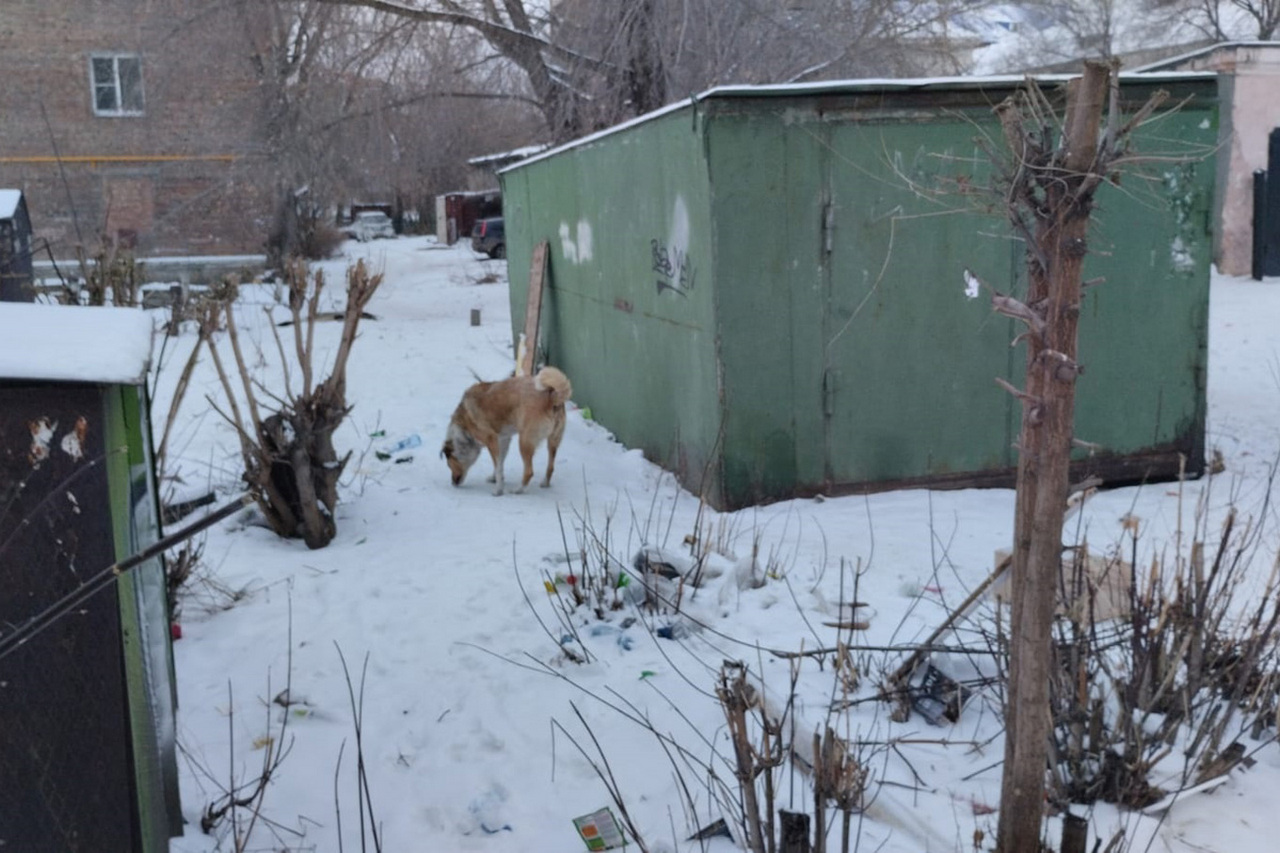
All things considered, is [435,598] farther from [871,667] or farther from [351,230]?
[351,230]

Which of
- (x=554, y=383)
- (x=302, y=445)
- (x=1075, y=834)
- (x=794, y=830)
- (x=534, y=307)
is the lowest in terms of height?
(x=1075, y=834)

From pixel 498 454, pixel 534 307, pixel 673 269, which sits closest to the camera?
pixel 673 269

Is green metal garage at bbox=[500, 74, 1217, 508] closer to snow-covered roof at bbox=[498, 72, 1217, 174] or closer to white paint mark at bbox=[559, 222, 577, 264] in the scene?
snow-covered roof at bbox=[498, 72, 1217, 174]

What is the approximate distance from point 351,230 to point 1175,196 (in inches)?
1426

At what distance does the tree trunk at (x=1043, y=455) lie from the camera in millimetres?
2496

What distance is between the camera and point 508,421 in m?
8.16

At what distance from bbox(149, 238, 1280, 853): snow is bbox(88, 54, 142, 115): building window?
18.5 meters

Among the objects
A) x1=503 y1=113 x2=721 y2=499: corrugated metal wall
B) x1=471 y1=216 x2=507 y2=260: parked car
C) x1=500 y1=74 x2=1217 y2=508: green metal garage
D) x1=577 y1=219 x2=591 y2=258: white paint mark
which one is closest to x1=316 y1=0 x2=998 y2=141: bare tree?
x1=503 y1=113 x2=721 y2=499: corrugated metal wall

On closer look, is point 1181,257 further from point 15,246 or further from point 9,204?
point 9,204

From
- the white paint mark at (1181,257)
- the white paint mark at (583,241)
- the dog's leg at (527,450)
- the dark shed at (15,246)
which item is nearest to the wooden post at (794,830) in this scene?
the dark shed at (15,246)

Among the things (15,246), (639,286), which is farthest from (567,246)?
(15,246)

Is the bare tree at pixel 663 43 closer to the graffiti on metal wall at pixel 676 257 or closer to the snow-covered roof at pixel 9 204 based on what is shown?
the graffiti on metal wall at pixel 676 257

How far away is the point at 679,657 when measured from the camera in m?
4.83

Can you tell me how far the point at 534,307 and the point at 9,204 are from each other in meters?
5.20
